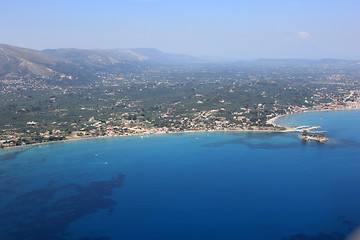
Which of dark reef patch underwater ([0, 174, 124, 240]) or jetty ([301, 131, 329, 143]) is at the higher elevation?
jetty ([301, 131, 329, 143])

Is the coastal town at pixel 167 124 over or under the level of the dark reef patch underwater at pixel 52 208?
over

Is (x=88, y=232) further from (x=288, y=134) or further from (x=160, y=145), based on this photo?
(x=288, y=134)

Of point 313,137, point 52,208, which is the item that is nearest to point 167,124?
point 313,137

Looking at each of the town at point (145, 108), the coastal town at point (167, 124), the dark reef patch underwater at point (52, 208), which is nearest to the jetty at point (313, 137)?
the coastal town at point (167, 124)

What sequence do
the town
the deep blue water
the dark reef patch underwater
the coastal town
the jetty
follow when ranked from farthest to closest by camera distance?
the town
the coastal town
the jetty
the deep blue water
the dark reef patch underwater

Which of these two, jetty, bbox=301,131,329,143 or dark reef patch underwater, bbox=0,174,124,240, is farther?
jetty, bbox=301,131,329,143

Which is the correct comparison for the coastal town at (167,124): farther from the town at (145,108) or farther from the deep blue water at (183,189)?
the deep blue water at (183,189)

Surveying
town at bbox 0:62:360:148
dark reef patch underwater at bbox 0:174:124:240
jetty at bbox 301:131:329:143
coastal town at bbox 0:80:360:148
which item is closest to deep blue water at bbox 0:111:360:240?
dark reef patch underwater at bbox 0:174:124:240

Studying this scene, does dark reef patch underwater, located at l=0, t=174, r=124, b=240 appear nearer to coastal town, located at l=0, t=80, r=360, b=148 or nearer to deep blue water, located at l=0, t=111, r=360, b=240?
deep blue water, located at l=0, t=111, r=360, b=240

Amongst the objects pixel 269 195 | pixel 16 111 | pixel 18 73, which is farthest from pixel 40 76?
pixel 269 195
